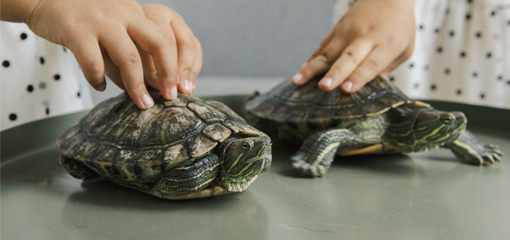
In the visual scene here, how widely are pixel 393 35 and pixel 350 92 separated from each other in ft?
1.20

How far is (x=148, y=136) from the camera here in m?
0.96

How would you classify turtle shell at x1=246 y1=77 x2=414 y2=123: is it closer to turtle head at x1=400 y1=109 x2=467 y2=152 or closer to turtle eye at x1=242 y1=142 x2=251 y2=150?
turtle head at x1=400 y1=109 x2=467 y2=152

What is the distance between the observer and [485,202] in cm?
98

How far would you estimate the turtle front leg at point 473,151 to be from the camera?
4.25 ft

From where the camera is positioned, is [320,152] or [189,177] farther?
[320,152]

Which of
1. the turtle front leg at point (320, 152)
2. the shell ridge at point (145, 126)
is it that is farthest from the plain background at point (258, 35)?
the shell ridge at point (145, 126)

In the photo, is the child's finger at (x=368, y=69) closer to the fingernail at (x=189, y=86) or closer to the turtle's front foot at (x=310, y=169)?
the turtle's front foot at (x=310, y=169)

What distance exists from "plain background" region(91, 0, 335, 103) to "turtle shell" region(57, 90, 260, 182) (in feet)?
10.7

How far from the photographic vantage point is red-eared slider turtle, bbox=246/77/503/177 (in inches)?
49.4

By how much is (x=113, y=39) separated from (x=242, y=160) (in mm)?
487

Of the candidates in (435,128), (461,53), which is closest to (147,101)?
(435,128)

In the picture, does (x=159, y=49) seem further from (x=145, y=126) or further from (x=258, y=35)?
(x=258, y=35)

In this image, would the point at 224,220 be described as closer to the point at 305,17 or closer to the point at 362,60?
the point at 362,60

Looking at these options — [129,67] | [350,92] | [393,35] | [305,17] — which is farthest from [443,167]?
[305,17]
